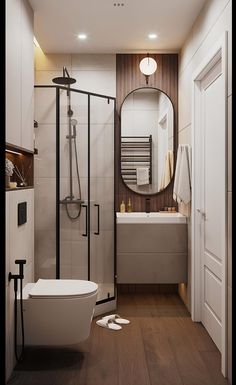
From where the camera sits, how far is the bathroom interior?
2434 mm

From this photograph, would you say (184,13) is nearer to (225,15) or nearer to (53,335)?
(225,15)

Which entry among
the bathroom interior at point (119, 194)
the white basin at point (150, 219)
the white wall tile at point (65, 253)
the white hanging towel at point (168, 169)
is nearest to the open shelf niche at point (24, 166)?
the bathroom interior at point (119, 194)

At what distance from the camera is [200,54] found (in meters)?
3.12

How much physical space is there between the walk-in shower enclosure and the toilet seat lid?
0.55m

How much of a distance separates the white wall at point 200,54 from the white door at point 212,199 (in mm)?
232

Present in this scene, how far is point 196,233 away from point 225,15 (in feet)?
5.57

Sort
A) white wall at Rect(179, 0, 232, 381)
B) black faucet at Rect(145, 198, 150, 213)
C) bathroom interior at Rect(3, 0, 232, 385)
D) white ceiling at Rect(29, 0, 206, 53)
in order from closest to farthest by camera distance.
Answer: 1. white wall at Rect(179, 0, 232, 381)
2. bathroom interior at Rect(3, 0, 232, 385)
3. white ceiling at Rect(29, 0, 206, 53)
4. black faucet at Rect(145, 198, 150, 213)

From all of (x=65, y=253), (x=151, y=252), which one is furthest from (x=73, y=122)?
(x=151, y=252)

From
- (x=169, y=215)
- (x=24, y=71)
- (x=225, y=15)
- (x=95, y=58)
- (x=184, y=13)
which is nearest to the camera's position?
(x=225, y=15)

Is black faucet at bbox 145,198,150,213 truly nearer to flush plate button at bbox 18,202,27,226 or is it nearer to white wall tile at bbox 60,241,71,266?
white wall tile at bbox 60,241,71,266

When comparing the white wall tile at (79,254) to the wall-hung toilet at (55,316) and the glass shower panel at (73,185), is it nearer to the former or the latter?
the glass shower panel at (73,185)

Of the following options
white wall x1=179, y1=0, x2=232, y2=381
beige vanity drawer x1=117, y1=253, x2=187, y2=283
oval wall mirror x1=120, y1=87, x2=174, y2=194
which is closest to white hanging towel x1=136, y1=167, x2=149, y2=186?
oval wall mirror x1=120, y1=87, x2=174, y2=194

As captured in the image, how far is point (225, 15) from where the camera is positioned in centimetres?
239

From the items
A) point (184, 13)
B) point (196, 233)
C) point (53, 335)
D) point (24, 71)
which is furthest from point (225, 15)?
point (53, 335)
